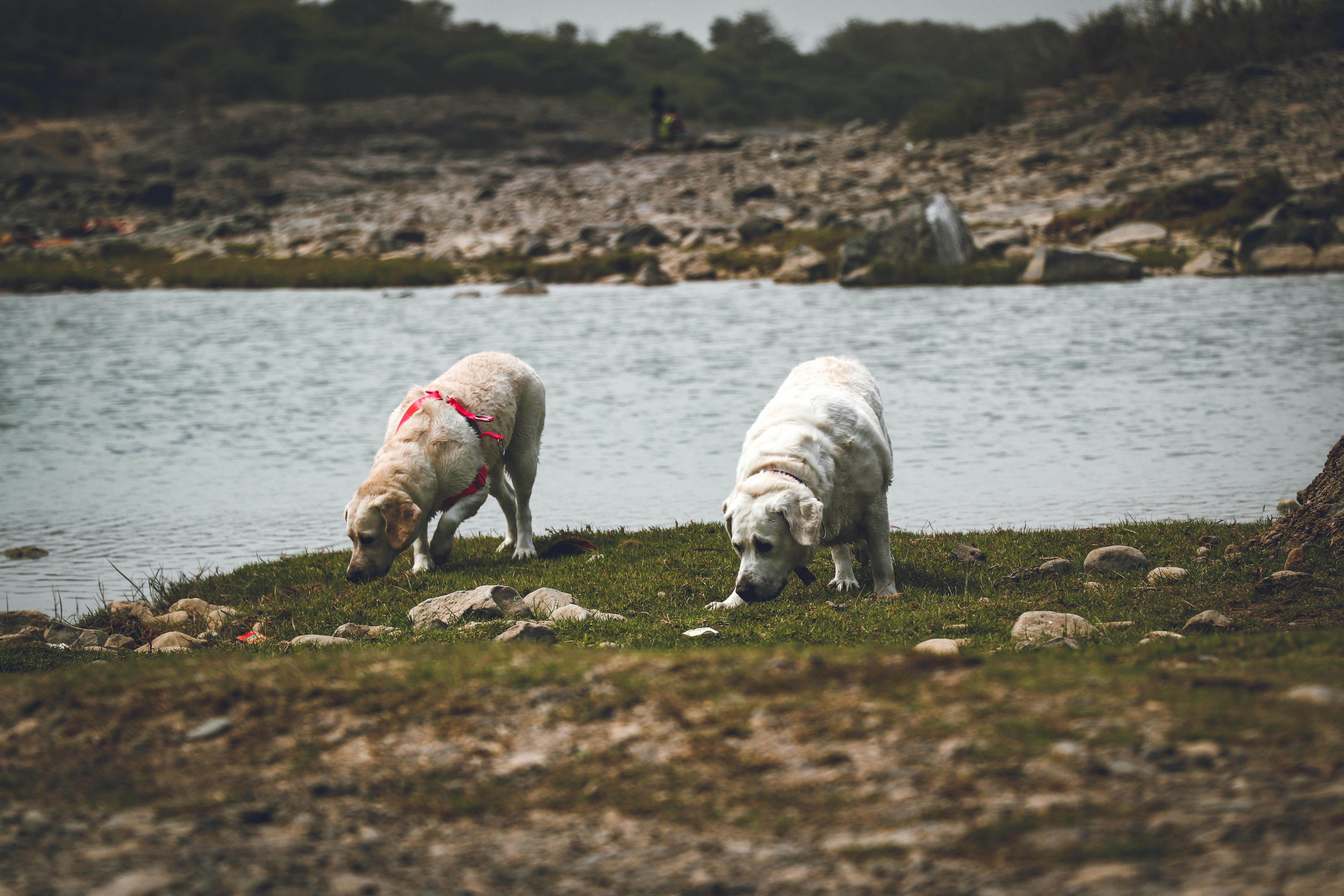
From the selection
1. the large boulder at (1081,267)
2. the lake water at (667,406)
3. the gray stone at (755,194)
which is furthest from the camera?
the gray stone at (755,194)

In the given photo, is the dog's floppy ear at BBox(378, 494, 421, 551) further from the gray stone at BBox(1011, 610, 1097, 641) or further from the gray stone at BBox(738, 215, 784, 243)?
the gray stone at BBox(738, 215, 784, 243)

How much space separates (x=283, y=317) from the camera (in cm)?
3491

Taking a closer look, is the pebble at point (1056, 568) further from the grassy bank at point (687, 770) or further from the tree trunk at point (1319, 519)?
the grassy bank at point (687, 770)

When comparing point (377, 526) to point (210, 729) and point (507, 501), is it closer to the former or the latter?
point (507, 501)

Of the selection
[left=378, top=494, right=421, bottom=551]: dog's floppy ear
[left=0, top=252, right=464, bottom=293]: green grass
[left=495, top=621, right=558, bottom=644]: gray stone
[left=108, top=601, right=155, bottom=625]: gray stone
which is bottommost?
[left=108, top=601, right=155, bottom=625]: gray stone

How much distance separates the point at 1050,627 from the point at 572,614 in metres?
3.32

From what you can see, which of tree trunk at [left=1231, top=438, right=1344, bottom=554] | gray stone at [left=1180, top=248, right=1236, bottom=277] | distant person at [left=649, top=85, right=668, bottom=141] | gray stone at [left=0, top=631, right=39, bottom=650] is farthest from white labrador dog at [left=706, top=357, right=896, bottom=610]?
distant person at [left=649, top=85, right=668, bottom=141]

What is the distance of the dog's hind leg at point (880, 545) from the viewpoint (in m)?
8.55

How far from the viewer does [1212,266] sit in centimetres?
3238

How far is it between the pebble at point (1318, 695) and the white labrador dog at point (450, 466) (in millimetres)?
7092

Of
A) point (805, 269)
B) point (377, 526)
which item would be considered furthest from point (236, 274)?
point (377, 526)

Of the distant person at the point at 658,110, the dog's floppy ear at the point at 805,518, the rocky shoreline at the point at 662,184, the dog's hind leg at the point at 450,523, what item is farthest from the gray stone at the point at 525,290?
the dog's floppy ear at the point at 805,518

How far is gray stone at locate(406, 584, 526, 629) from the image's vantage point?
8.34 meters

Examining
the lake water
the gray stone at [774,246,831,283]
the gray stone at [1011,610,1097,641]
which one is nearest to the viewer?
the gray stone at [1011,610,1097,641]
